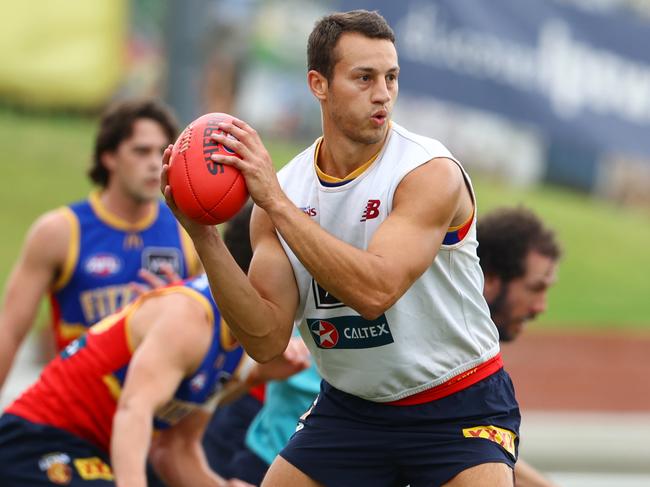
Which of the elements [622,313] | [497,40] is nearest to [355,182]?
[497,40]

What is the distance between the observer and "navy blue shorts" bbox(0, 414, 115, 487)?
5012 mm

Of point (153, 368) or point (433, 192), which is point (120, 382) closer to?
point (153, 368)

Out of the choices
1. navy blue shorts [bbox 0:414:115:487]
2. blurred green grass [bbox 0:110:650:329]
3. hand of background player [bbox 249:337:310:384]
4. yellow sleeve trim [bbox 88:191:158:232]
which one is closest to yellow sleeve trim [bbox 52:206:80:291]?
yellow sleeve trim [bbox 88:191:158:232]

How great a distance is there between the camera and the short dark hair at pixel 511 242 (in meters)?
5.39

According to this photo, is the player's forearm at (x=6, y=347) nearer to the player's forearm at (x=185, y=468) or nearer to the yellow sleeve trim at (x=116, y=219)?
the yellow sleeve trim at (x=116, y=219)

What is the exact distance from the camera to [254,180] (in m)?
3.84

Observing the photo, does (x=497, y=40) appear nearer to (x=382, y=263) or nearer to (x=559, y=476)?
(x=559, y=476)

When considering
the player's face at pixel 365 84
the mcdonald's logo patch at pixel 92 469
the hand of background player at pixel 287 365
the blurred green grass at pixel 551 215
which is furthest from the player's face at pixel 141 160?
the blurred green grass at pixel 551 215

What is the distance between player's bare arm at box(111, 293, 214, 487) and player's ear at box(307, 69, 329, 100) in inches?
45.5

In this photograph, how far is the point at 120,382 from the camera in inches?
202

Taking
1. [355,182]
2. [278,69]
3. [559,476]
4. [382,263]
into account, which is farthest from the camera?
[278,69]

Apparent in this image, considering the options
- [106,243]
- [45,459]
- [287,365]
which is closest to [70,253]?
[106,243]

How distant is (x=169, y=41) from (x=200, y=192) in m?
5.22

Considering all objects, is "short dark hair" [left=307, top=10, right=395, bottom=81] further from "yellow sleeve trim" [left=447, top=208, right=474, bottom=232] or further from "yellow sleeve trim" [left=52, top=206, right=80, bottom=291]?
"yellow sleeve trim" [left=52, top=206, right=80, bottom=291]
